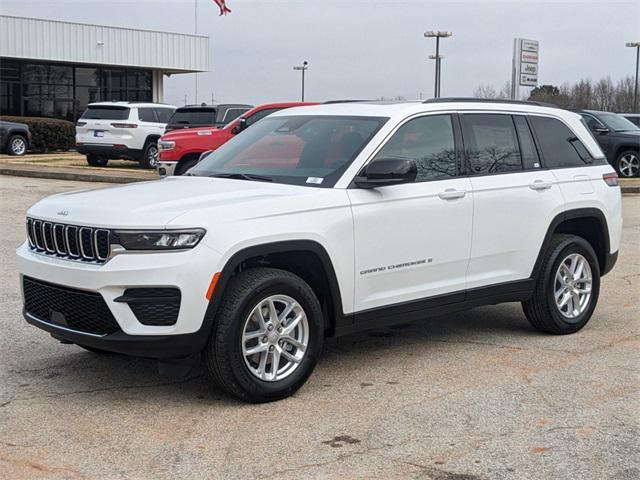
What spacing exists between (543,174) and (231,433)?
11.4 ft

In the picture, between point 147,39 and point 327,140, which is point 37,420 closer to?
point 327,140

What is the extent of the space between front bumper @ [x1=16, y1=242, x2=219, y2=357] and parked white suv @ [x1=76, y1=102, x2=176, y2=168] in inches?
759

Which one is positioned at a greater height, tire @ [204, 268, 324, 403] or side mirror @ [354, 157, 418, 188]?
side mirror @ [354, 157, 418, 188]

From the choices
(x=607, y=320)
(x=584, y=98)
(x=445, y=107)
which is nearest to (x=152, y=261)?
(x=445, y=107)

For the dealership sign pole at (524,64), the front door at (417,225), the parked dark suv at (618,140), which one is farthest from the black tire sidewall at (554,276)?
the dealership sign pole at (524,64)

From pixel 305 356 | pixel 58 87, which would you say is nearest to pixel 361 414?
pixel 305 356

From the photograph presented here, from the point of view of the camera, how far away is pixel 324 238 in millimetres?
5633

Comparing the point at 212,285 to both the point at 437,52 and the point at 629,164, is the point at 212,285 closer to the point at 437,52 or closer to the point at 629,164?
the point at 629,164

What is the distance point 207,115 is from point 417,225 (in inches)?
625

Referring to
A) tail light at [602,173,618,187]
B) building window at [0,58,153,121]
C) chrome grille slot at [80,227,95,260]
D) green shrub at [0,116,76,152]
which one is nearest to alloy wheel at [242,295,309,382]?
chrome grille slot at [80,227,95,260]

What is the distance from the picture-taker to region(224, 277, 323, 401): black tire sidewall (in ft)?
17.2

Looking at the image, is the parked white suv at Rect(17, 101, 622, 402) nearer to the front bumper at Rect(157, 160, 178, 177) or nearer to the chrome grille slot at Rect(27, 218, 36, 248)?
the chrome grille slot at Rect(27, 218, 36, 248)

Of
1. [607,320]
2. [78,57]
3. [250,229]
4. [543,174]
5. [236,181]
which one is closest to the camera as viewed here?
[250,229]

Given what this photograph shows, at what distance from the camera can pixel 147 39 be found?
40.9 meters
